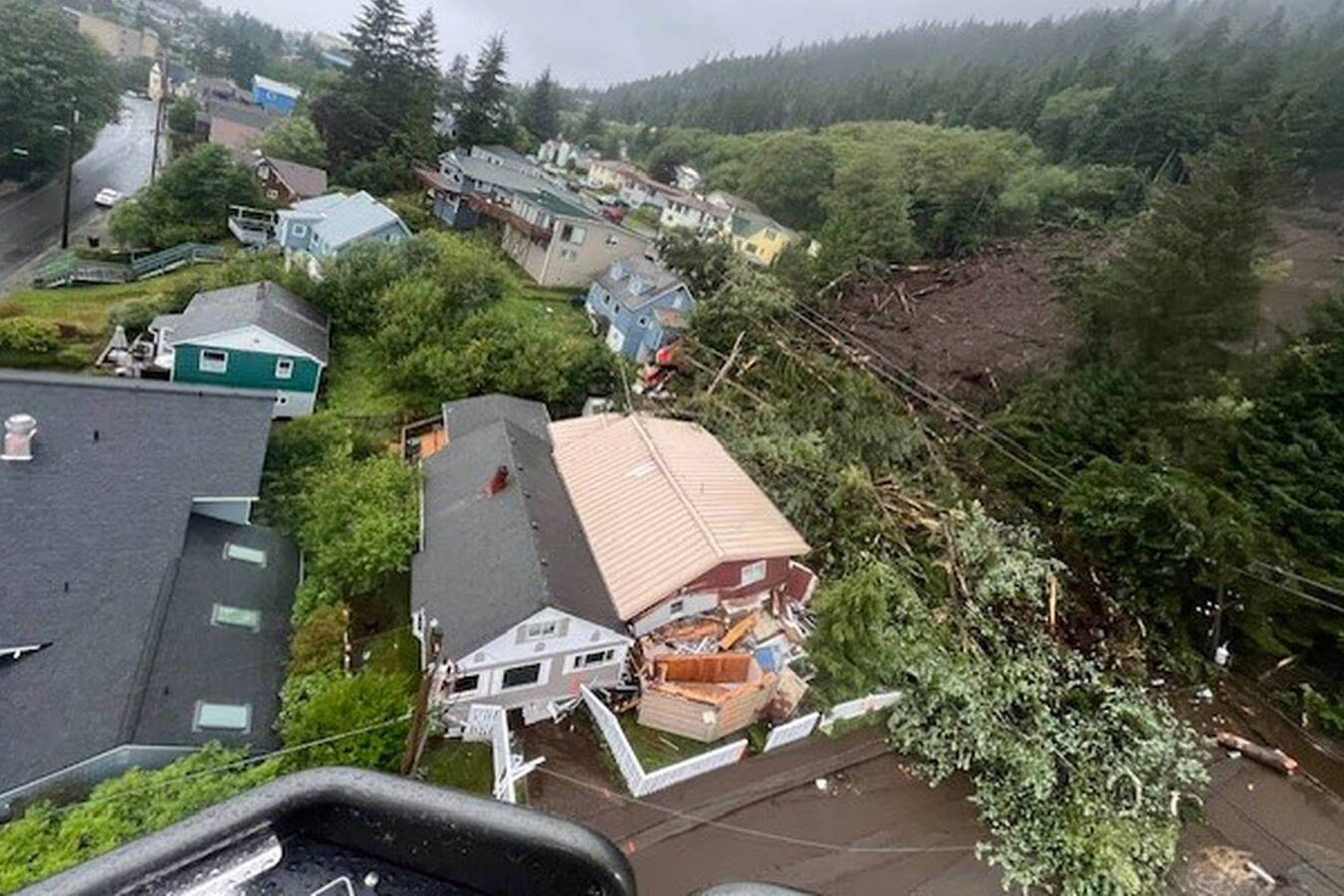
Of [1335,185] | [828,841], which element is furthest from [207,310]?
[1335,185]

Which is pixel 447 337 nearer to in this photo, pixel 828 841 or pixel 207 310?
pixel 207 310

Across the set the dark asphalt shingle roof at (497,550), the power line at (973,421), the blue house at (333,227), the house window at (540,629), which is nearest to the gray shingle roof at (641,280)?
the power line at (973,421)

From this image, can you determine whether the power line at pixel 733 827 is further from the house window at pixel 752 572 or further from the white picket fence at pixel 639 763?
the house window at pixel 752 572

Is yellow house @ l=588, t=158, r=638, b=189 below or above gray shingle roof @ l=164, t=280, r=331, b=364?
above

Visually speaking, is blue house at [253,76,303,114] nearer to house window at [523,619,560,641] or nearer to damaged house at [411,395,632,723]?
damaged house at [411,395,632,723]

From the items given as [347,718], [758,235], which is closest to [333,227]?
[347,718]

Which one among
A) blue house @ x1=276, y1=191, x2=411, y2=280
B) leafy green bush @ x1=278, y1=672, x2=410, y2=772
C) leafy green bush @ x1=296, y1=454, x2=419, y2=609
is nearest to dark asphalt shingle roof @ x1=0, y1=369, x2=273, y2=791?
leafy green bush @ x1=296, y1=454, x2=419, y2=609
